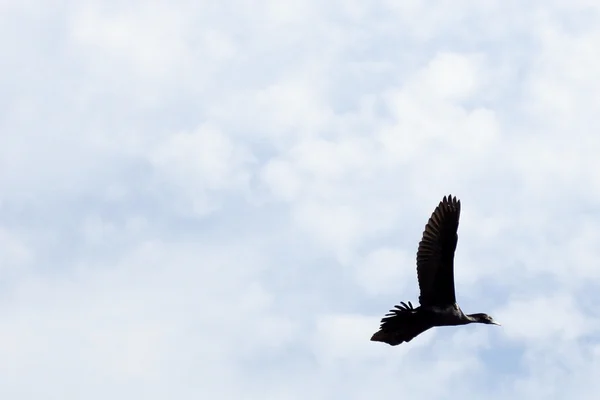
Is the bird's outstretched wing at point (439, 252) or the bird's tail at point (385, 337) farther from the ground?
Answer: the bird's outstretched wing at point (439, 252)

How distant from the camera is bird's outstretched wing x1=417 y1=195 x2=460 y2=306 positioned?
42.3m

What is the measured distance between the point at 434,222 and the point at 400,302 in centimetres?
204

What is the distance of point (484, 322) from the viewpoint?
4406 cm

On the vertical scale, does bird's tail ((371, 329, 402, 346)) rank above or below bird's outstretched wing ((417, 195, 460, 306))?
below

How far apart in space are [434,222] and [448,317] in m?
2.34

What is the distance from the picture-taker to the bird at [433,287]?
139 ft

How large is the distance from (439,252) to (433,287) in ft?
3.00

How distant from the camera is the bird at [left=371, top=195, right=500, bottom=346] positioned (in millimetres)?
42344

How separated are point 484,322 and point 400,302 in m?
2.53

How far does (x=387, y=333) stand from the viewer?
42.7 metres

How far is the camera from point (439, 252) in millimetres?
42469

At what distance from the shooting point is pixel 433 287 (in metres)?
42.8

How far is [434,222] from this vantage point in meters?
42.4

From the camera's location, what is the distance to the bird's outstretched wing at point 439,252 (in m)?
42.3
